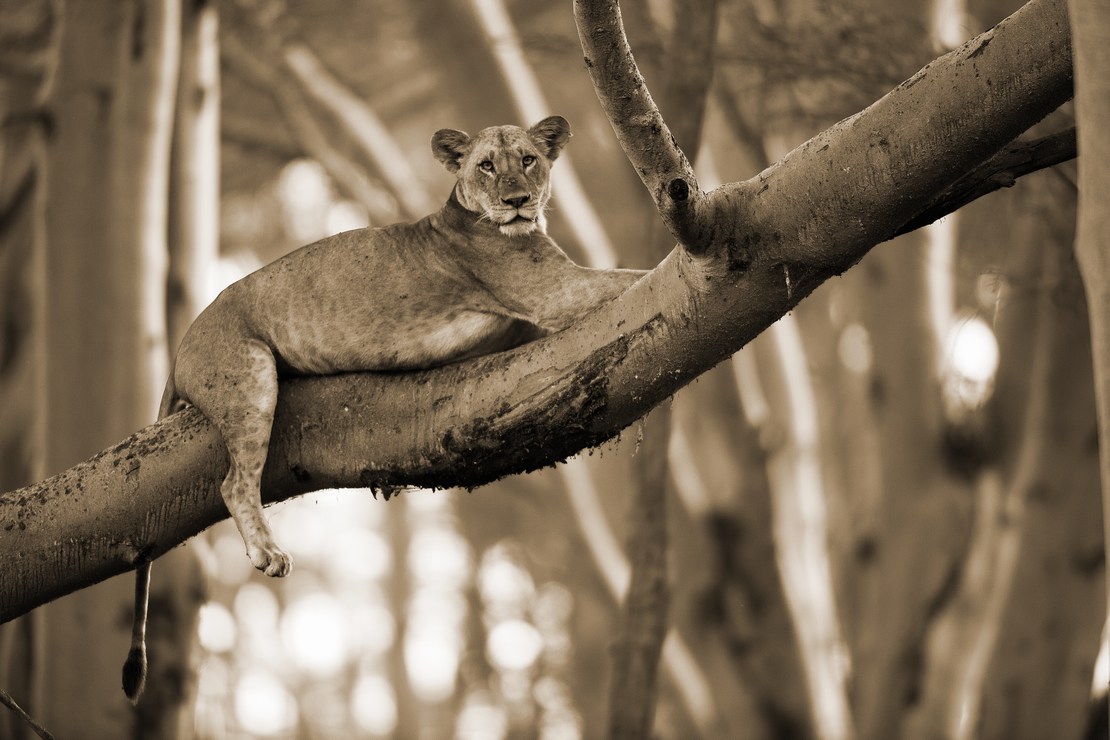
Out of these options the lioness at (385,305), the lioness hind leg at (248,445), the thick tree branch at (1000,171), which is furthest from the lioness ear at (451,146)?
the thick tree branch at (1000,171)

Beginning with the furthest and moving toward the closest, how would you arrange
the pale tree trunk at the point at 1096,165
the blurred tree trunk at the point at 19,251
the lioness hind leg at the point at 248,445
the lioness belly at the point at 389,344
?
the blurred tree trunk at the point at 19,251 → the lioness belly at the point at 389,344 → the lioness hind leg at the point at 248,445 → the pale tree trunk at the point at 1096,165

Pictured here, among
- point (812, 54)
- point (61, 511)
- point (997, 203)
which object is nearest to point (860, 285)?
point (997, 203)

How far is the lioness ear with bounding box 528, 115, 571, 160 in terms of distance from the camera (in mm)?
6434

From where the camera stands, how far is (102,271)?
25.4 feet

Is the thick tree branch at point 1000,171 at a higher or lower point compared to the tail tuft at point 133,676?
higher

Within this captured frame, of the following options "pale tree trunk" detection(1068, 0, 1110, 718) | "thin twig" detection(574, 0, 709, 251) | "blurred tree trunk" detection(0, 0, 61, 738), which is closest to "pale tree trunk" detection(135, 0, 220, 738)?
"blurred tree trunk" detection(0, 0, 61, 738)

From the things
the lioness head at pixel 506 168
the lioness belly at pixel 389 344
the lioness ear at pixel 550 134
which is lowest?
the lioness belly at pixel 389 344

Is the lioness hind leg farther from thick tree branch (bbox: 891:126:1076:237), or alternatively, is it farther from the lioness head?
thick tree branch (bbox: 891:126:1076:237)

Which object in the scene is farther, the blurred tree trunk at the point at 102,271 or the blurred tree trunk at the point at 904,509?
the blurred tree trunk at the point at 904,509

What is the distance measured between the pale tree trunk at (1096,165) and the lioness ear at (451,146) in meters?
4.08

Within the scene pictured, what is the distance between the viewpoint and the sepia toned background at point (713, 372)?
786 cm

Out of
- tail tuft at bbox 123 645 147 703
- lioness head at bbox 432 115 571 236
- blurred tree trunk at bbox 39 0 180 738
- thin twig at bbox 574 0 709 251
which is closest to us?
thin twig at bbox 574 0 709 251

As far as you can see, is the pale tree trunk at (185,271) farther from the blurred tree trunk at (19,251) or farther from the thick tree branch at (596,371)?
the thick tree branch at (596,371)

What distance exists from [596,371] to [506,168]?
1.63 metres
